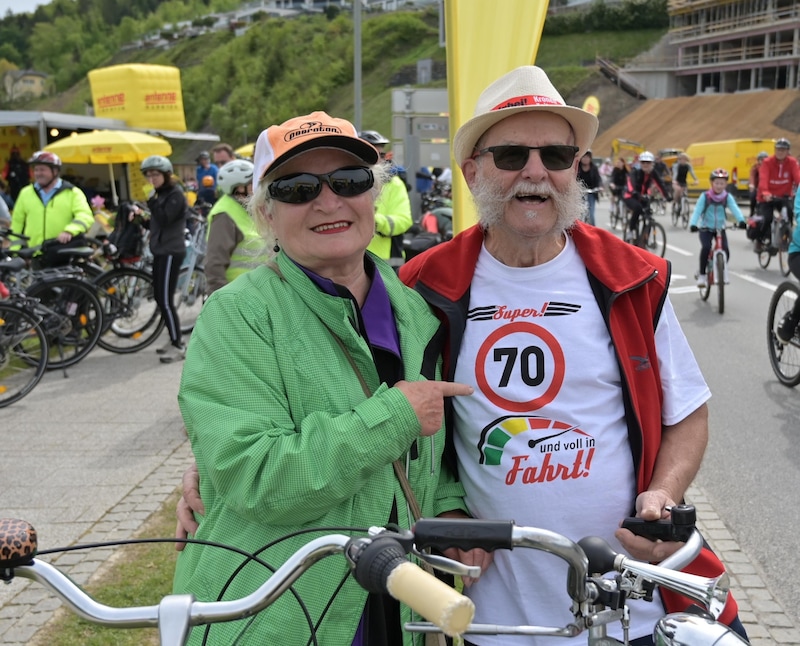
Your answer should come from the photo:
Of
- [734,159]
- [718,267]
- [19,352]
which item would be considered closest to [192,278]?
[19,352]

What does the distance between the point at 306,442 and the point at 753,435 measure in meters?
5.32

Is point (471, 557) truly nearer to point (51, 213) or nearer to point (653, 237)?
point (51, 213)

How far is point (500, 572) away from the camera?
199 cm

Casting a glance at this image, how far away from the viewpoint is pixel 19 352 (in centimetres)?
746

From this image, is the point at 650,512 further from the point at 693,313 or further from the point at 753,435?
the point at 693,313

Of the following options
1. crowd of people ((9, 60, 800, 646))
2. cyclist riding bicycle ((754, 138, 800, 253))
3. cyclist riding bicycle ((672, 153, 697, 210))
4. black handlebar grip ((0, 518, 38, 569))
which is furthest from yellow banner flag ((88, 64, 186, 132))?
black handlebar grip ((0, 518, 38, 569))

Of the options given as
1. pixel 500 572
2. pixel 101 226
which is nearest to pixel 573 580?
pixel 500 572

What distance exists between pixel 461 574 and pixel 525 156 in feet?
4.02

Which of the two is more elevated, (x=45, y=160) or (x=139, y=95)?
(x=45, y=160)

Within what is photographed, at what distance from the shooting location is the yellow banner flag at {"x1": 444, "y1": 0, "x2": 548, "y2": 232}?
4430 mm

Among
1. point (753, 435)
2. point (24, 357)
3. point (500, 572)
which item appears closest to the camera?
point (500, 572)

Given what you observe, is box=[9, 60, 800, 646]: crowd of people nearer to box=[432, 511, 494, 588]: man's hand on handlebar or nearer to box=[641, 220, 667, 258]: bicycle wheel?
box=[432, 511, 494, 588]: man's hand on handlebar

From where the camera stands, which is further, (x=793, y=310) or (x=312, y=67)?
(x=312, y=67)

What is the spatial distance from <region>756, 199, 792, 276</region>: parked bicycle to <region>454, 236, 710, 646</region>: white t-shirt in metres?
13.2
